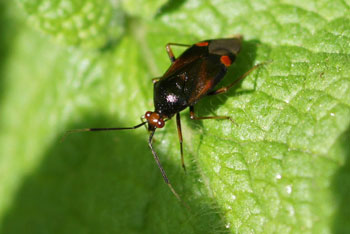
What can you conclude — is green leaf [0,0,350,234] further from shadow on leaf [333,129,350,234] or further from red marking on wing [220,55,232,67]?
red marking on wing [220,55,232,67]

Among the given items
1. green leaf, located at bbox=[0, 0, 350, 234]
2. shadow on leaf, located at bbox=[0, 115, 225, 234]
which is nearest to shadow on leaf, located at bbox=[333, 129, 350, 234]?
green leaf, located at bbox=[0, 0, 350, 234]

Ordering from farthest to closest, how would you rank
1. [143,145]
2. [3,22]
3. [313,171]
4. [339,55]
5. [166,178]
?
[3,22] < [143,145] < [166,178] < [339,55] < [313,171]

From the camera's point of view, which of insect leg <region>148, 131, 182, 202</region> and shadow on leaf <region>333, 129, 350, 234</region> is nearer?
shadow on leaf <region>333, 129, 350, 234</region>

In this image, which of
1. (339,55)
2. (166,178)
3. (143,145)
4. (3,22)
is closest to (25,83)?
(3,22)

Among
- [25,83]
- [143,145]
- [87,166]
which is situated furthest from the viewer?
[25,83]

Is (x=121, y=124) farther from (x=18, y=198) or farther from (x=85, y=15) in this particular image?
(x=18, y=198)
